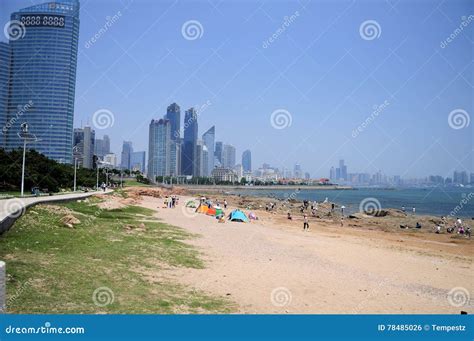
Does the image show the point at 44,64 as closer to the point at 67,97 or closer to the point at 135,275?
Result: the point at 67,97

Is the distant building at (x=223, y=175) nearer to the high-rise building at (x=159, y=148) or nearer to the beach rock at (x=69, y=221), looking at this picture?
the high-rise building at (x=159, y=148)

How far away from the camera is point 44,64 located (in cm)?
8169

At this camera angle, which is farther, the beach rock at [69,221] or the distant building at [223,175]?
the distant building at [223,175]

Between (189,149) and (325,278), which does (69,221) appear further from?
(189,149)

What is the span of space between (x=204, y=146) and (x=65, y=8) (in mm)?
118657

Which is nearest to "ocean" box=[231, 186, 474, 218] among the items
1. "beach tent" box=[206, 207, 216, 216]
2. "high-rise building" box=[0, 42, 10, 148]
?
"beach tent" box=[206, 207, 216, 216]

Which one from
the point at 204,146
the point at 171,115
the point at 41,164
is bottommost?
the point at 41,164

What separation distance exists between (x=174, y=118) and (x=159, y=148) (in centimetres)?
3037

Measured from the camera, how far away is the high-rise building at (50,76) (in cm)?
6988

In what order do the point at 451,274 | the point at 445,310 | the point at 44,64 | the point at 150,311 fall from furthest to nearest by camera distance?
the point at 44,64 < the point at 451,274 < the point at 445,310 < the point at 150,311

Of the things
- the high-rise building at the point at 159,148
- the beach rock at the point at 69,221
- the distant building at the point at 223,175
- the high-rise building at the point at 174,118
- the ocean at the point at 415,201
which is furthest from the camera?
the distant building at the point at 223,175

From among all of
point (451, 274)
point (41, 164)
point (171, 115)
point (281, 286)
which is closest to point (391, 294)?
point (281, 286)

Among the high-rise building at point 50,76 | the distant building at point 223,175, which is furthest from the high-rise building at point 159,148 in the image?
the high-rise building at point 50,76

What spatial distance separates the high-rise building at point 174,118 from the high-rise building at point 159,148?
6970mm
